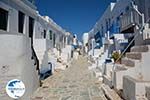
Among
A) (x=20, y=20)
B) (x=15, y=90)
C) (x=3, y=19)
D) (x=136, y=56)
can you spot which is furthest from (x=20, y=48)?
(x=20, y=20)

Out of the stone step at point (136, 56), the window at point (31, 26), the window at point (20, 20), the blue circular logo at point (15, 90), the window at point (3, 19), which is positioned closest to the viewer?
the blue circular logo at point (15, 90)

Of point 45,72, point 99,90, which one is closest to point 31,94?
point 99,90

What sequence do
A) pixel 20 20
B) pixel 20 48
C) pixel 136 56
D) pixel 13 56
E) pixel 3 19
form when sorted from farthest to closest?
pixel 20 20, pixel 3 19, pixel 136 56, pixel 20 48, pixel 13 56

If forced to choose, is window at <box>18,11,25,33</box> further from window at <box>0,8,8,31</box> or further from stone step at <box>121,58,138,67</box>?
stone step at <box>121,58,138,67</box>

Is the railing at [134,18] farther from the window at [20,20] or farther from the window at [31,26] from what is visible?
the window at [31,26]

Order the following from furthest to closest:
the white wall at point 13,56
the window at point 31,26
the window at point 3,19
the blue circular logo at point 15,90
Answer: the window at point 31,26
the window at point 3,19
the white wall at point 13,56
the blue circular logo at point 15,90

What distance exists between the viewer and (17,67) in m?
7.66

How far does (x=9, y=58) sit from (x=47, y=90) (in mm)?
3790

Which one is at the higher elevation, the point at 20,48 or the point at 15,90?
the point at 20,48

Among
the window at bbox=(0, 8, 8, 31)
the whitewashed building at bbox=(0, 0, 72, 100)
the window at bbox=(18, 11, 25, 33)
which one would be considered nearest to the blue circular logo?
the whitewashed building at bbox=(0, 0, 72, 100)

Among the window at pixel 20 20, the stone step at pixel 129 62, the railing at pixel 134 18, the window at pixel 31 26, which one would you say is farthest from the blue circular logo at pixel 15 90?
the window at pixel 31 26

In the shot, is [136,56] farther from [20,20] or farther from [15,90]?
[20,20]

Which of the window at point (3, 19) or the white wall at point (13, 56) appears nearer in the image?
the white wall at point (13, 56)

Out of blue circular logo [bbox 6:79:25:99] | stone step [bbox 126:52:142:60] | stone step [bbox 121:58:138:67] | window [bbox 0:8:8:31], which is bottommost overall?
blue circular logo [bbox 6:79:25:99]
